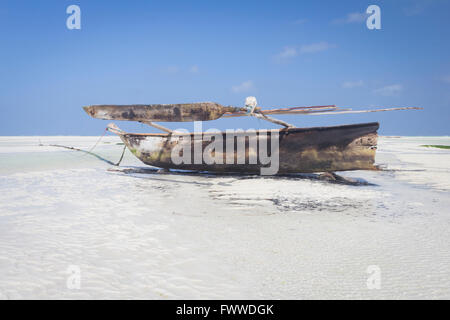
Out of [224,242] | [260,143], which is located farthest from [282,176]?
[224,242]

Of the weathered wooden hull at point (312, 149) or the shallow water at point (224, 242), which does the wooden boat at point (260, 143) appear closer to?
the weathered wooden hull at point (312, 149)

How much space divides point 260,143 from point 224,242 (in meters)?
4.18

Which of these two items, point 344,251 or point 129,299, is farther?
point 344,251

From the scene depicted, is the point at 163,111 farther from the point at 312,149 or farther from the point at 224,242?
the point at 224,242

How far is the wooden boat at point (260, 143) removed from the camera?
6332mm

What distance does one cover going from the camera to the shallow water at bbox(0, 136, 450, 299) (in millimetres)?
2240

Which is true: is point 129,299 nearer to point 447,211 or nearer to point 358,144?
point 447,211

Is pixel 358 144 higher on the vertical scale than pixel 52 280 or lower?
higher

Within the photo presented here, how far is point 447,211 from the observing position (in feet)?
14.6

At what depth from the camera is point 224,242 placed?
315 centimetres
